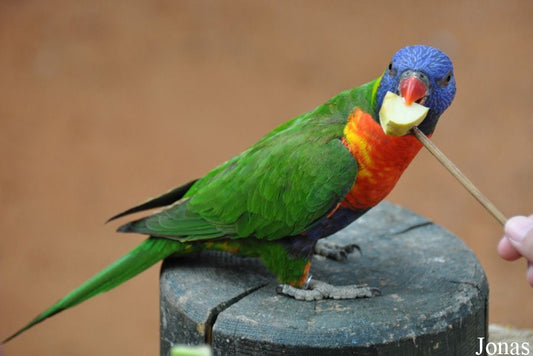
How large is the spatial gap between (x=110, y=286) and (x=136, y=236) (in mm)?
2509

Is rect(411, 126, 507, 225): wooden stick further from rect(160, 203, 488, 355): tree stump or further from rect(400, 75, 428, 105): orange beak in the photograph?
rect(160, 203, 488, 355): tree stump

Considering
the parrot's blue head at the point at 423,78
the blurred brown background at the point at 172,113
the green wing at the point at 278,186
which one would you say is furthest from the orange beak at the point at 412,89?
the blurred brown background at the point at 172,113

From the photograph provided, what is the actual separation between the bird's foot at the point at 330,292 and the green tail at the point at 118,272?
0.42 m

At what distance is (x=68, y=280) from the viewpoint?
440 cm

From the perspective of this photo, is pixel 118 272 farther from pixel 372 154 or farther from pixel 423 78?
pixel 423 78

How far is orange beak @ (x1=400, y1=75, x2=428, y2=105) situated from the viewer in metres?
1.89

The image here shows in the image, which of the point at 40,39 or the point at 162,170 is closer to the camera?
the point at 162,170

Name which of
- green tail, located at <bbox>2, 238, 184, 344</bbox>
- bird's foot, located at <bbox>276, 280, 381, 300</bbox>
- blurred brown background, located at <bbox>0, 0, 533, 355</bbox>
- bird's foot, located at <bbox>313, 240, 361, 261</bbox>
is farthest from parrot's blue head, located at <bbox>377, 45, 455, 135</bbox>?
blurred brown background, located at <bbox>0, 0, 533, 355</bbox>

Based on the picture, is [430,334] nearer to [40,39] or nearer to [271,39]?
[271,39]

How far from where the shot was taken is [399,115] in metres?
1.89

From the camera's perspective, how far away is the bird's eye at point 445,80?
1950mm

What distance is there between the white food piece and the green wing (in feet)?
0.68

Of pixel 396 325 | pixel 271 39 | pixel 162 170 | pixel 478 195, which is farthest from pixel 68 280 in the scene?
pixel 478 195

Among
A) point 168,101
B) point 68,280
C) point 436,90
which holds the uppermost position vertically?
point 168,101
